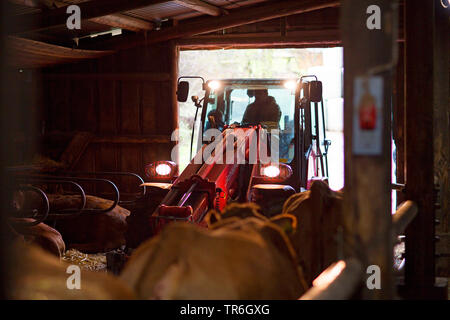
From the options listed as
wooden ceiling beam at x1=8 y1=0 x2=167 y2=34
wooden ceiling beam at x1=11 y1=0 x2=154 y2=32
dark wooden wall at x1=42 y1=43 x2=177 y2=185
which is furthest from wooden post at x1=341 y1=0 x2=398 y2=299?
dark wooden wall at x1=42 y1=43 x2=177 y2=185

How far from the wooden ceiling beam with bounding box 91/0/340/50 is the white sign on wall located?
970 centimetres

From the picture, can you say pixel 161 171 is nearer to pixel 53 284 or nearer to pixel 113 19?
pixel 113 19

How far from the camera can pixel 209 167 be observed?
7625 millimetres

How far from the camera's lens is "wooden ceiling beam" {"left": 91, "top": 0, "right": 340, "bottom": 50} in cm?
1220

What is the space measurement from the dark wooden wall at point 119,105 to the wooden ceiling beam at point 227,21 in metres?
0.31

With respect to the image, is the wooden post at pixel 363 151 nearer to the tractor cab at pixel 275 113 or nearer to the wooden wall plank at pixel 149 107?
the tractor cab at pixel 275 113

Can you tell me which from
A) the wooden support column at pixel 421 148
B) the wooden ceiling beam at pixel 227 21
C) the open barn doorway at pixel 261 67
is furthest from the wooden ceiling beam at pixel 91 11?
the open barn doorway at pixel 261 67

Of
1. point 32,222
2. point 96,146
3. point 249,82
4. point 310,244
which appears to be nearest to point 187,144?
point 96,146

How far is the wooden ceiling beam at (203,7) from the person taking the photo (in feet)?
36.7

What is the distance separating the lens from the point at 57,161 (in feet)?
43.7

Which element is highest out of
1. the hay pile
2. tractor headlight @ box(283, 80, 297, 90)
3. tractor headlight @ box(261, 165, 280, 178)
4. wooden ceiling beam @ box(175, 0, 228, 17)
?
wooden ceiling beam @ box(175, 0, 228, 17)

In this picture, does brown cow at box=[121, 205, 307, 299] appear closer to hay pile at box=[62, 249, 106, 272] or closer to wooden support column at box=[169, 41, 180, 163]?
hay pile at box=[62, 249, 106, 272]

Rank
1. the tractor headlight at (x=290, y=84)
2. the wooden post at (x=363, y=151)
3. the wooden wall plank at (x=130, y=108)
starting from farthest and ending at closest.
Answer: the wooden wall plank at (x=130, y=108), the tractor headlight at (x=290, y=84), the wooden post at (x=363, y=151)

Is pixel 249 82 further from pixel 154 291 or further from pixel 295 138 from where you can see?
pixel 154 291
